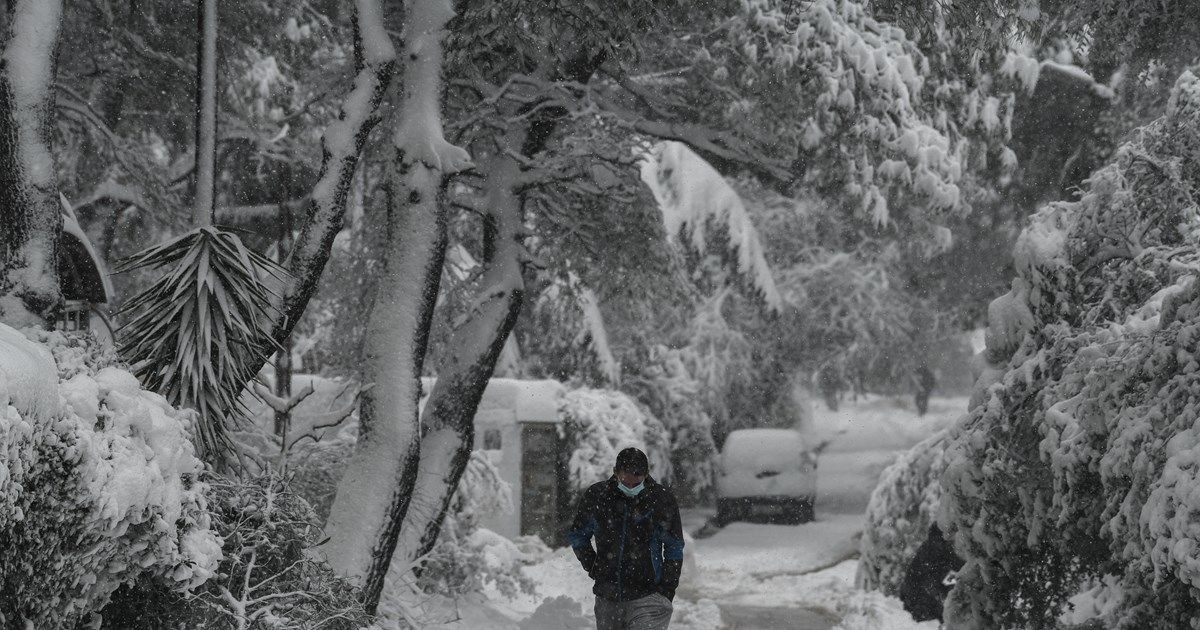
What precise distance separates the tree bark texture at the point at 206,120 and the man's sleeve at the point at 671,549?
2646 millimetres

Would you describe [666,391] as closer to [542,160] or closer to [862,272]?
[862,272]

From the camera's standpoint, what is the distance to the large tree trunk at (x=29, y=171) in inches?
197

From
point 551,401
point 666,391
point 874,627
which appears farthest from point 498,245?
point 666,391

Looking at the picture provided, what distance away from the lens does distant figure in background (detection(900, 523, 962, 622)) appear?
37.2 ft

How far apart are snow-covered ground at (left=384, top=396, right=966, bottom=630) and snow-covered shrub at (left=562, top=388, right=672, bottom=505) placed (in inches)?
49.2

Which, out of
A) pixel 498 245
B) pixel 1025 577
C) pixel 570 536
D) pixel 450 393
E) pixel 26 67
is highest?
pixel 26 67

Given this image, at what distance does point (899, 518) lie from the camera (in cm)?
1281

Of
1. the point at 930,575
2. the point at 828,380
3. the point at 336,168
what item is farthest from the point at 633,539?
the point at 828,380

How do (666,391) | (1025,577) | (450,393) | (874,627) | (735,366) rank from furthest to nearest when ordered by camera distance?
(735,366) → (666,391) → (874,627) → (450,393) → (1025,577)

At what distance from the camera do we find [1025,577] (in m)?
7.36

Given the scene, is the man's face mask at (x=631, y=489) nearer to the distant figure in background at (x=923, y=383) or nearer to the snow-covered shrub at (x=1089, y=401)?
the snow-covered shrub at (x=1089, y=401)

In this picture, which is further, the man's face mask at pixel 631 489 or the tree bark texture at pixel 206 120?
the tree bark texture at pixel 206 120

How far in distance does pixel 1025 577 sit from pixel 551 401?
34.6 ft

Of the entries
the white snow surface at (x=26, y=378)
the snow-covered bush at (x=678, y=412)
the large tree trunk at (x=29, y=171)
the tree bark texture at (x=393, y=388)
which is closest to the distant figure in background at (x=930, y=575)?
the tree bark texture at (x=393, y=388)
